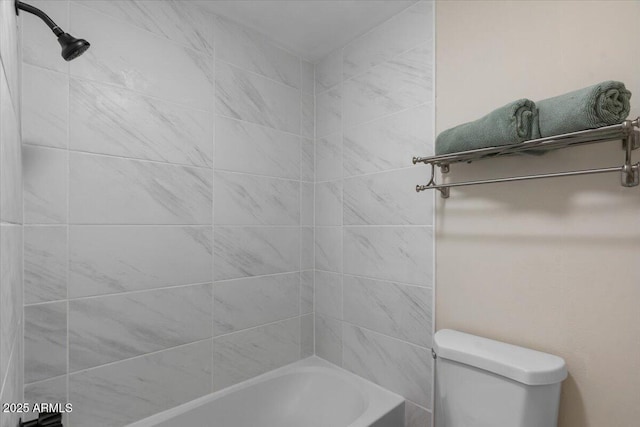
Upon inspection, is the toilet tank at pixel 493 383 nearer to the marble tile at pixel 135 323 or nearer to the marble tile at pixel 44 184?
the marble tile at pixel 135 323

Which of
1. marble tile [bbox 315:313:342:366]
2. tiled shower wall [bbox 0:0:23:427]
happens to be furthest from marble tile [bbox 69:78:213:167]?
marble tile [bbox 315:313:342:366]

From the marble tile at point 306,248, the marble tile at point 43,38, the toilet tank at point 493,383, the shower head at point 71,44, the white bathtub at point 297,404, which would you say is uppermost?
the marble tile at point 43,38

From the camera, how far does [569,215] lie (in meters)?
1.15

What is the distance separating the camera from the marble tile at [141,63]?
133 cm

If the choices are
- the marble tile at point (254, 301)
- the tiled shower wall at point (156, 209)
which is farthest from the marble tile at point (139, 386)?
the marble tile at point (254, 301)

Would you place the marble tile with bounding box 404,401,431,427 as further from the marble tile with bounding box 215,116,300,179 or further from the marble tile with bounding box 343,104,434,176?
the marble tile with bounding box 215,116,300,179

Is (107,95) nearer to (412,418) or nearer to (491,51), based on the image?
(491,51)

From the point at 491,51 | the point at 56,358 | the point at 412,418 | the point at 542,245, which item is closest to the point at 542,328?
the point at 542,245

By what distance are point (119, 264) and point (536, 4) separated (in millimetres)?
1873

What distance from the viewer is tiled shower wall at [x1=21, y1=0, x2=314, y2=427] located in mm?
1241

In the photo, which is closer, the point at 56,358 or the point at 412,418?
the point at 56,358

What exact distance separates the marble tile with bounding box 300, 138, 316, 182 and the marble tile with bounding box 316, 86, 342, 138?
89mm

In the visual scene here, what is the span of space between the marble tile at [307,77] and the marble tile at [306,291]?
Answer: 44.0 inches

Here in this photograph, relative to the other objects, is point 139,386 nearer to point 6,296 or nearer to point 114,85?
point 6,296
